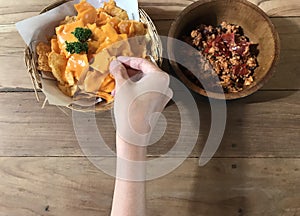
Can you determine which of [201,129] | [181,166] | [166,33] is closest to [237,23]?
[166,33]

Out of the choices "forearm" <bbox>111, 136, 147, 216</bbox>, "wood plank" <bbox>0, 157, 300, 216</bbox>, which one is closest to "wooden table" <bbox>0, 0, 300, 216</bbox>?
"wood plank" <bbox>0, 157, 300, 216</bbox>

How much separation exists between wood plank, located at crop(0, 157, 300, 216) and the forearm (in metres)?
0.15

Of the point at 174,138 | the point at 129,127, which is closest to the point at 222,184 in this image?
the point at 174,138

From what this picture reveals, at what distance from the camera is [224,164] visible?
91cm

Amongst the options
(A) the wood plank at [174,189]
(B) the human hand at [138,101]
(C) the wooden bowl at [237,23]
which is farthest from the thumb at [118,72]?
(A) the wood plank at [174,189]

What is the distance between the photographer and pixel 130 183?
74 centimetres

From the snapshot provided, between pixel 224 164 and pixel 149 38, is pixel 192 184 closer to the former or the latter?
pixel 224 164

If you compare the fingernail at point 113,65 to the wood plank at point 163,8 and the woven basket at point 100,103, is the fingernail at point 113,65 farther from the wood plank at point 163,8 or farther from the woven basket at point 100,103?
the wood plank at point 163,8

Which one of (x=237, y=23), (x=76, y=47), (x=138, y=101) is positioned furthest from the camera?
(x=237, y=23)

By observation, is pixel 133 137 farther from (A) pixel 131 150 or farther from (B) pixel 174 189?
(B) pixel 174 189

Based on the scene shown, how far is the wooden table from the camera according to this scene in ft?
2.91

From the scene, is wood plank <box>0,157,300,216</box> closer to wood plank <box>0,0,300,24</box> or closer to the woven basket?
the woven basket

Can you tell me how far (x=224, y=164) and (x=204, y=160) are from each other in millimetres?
49

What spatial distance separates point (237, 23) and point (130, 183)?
50cm
